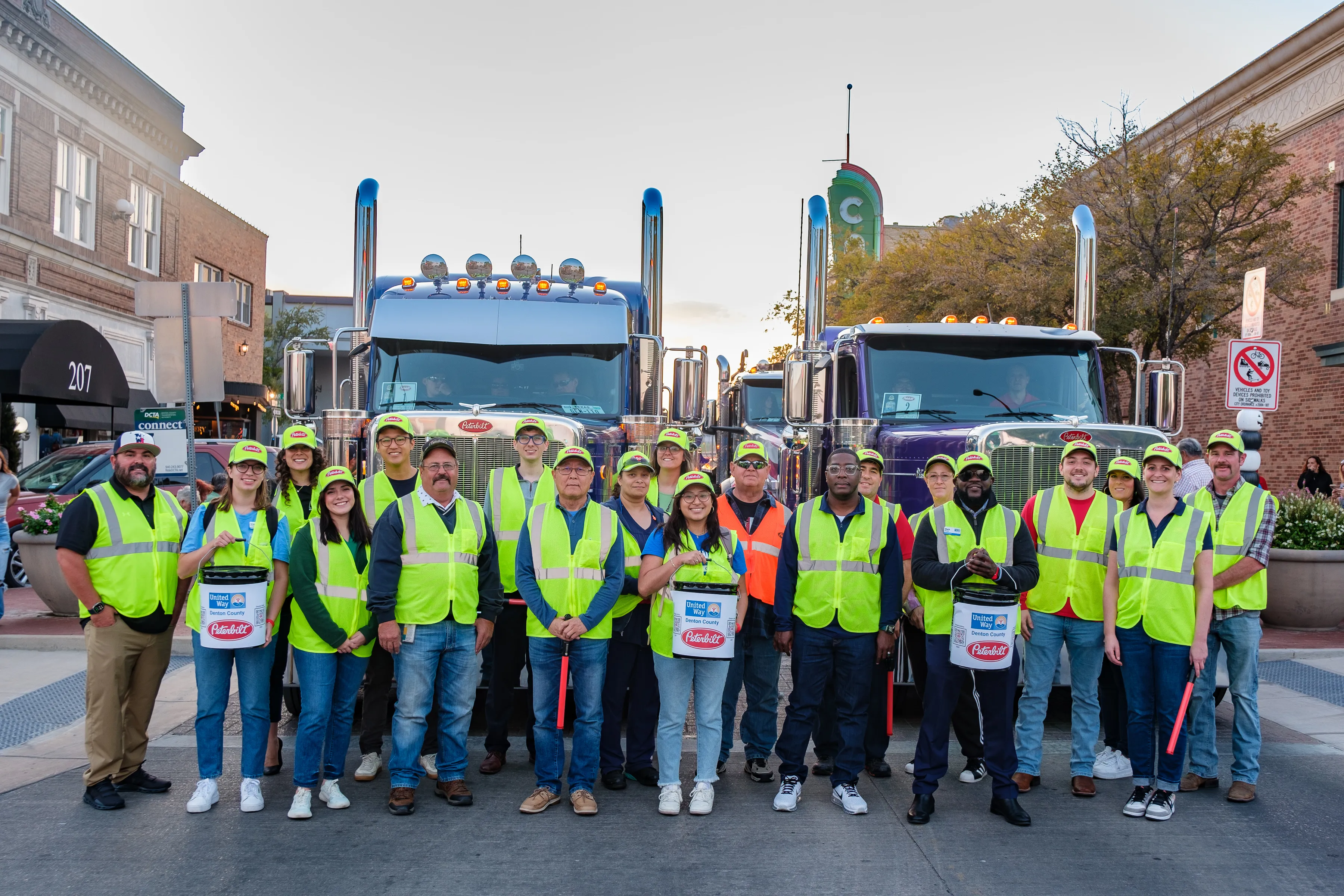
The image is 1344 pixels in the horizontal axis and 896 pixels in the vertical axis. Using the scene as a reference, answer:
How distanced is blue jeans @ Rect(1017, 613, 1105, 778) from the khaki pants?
4702mm

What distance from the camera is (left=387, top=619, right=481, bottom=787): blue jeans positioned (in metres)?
5.84

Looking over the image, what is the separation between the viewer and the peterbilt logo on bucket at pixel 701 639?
5785mm

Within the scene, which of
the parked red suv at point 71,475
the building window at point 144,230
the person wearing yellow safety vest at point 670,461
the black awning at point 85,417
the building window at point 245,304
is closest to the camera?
the person wearing yellow safety vest at point 670,461

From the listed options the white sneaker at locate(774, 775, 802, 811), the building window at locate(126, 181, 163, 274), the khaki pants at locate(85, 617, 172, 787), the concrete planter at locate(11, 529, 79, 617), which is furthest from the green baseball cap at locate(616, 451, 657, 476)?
the building window at locate(126, 181, 163, 274)

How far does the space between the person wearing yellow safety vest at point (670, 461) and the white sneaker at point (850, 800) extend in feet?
6.40

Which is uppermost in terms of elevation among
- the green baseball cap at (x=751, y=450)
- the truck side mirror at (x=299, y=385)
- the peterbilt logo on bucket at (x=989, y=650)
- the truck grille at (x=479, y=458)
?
the truck side mirror at (x=299, y=385)

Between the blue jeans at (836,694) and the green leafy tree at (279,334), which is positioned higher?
the green leafy tree at (279,334)

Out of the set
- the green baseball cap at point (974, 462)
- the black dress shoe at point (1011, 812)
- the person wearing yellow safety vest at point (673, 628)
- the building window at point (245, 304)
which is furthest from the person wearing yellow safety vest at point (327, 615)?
the building window at point (245, 304)

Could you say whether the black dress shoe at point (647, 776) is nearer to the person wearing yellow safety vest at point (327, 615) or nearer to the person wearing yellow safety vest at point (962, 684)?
the person wearing yellow safety vest at point (962, 684)

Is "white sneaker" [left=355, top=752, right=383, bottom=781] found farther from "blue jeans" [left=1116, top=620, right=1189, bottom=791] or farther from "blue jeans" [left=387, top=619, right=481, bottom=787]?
"blue jeans" [left=1116, top=620, right=1189, bottom=791]

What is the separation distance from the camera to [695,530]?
6.01m

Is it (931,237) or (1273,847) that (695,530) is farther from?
(931,237)

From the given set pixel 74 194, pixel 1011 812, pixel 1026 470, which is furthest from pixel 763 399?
pixel 74 194

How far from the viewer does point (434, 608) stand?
5.80 meters
